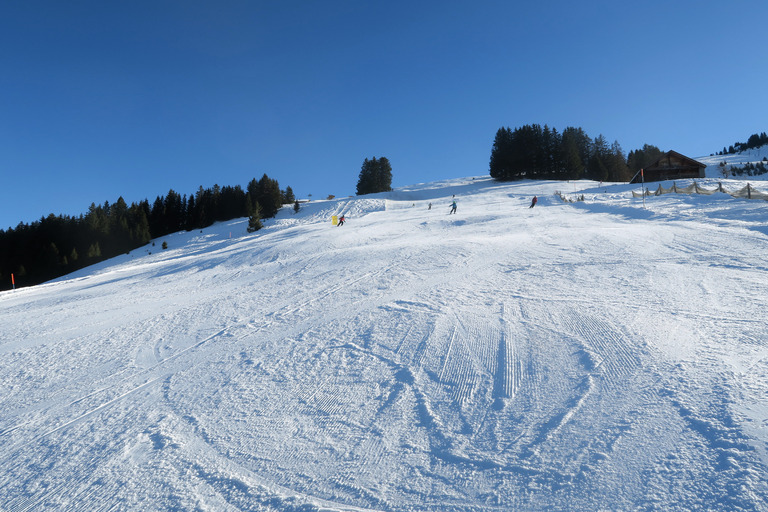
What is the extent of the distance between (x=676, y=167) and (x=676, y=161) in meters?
0.83

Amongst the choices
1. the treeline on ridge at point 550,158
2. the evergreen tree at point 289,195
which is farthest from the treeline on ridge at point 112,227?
the treeline on ridge at point 550,158

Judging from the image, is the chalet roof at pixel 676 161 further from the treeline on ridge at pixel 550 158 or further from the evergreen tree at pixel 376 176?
the evergreen tree at pixel 376 176

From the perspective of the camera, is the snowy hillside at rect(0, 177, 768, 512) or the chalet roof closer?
the snowy hillside at rect(0, 177, 768, 512)

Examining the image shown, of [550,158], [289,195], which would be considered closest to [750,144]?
[550,158]

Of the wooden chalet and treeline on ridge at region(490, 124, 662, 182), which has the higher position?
treeline on ridge at region(490, 124, 662, 182)

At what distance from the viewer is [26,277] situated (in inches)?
2393

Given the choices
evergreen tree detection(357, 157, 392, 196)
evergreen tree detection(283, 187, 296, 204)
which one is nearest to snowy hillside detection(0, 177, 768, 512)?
evergreen tree detection(283, 187, 296, 204)

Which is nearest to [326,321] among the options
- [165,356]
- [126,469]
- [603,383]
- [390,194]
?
[165,356]

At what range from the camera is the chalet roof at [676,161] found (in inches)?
1966

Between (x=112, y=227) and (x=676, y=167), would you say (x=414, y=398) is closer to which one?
(x=676, y=167)

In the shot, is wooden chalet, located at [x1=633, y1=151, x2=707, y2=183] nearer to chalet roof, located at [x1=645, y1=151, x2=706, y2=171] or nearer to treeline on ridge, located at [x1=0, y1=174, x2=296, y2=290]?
chalet roof, located at [x1=645, y1=151, x2=706, y2=171]

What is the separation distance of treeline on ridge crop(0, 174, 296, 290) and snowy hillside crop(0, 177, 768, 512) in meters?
51.3

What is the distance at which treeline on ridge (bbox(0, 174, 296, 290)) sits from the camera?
2386 inches

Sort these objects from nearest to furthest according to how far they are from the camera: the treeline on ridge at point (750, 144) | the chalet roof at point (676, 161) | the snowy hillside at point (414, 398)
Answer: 1. the snowy hillside at point (414, 398)
2. the chalet roof at point (676, 161)
3. the treeline on ridge at point (750, 144)
